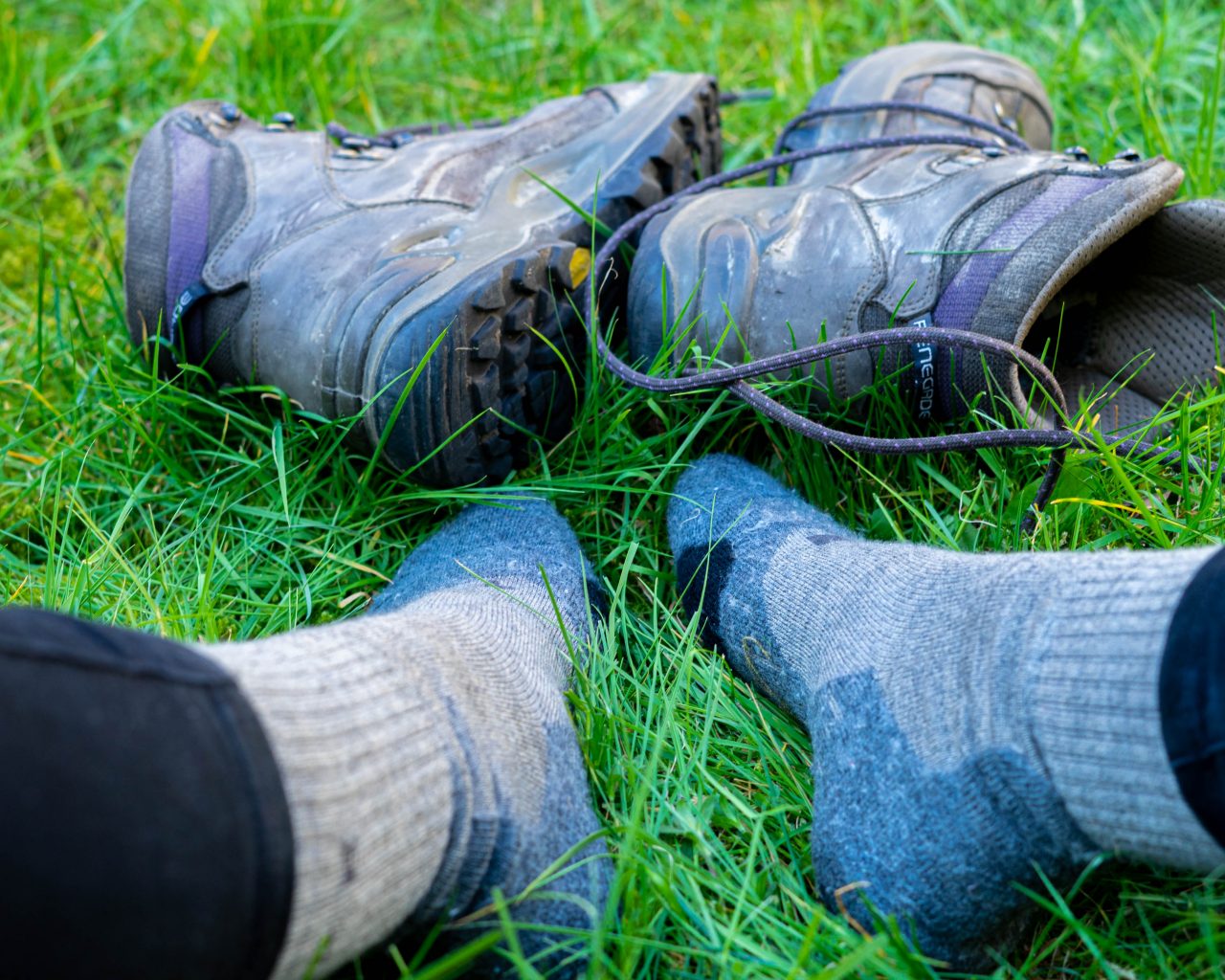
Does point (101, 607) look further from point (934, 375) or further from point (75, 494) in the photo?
point (934, 375)

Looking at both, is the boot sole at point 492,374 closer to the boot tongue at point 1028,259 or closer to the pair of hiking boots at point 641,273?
the pair of hiking boots at point 641,273

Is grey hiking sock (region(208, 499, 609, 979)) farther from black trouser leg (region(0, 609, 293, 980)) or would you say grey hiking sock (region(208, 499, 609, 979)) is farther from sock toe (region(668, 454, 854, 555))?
sock toe (region(668, 454, 854, 555))

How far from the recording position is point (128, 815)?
55 cm

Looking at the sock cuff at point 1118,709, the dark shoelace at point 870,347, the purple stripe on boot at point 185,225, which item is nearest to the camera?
the sock cuff at point 1118,709

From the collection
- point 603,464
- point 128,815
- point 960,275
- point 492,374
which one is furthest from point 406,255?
point 128,815

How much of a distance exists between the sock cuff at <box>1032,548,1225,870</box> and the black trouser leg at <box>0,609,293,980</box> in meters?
0.50

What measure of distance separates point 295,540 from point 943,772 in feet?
2.49

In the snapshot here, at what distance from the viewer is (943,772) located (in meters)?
0.77

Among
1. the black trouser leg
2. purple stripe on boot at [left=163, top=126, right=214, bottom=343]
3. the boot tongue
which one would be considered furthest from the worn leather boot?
the black trouser leg

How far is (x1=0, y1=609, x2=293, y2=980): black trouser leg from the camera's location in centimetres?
53

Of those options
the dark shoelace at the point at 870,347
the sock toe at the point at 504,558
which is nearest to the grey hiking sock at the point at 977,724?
the dark shoelace at the point at 870,347

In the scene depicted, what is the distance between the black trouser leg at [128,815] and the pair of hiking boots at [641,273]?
21.2 inches

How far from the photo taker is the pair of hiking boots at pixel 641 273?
110cm

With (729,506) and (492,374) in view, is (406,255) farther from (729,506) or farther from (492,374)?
(729,506)
